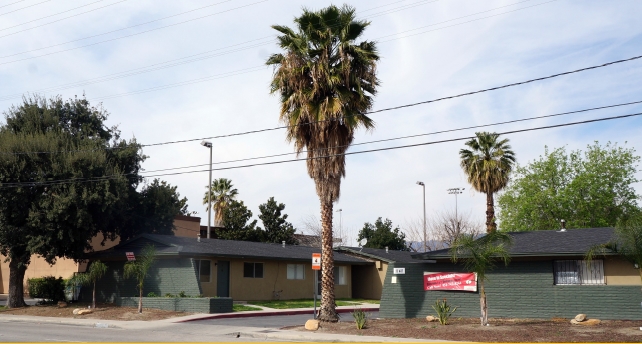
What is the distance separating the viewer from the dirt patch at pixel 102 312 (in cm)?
2686

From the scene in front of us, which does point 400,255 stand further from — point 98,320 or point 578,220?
point 98,320

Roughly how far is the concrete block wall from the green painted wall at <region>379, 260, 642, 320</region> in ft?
23.8

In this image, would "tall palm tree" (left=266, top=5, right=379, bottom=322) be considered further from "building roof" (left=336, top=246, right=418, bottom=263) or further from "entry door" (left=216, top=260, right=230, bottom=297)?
"building roof" (left=336, top=246, right=418, bottom=263)

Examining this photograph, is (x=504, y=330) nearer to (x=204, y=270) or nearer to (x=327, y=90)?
(x=327, y=90)

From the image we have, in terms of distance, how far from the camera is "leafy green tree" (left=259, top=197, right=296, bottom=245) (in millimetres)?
54281

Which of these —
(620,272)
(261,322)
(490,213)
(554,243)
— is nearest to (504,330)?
(620,272)

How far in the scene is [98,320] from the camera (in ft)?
84.7

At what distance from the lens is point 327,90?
2311 cm

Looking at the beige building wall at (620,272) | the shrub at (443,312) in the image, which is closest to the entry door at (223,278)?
the shrub at (443,312)

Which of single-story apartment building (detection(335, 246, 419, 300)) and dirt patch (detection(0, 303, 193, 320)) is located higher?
single-story apartment building (detection(335, 246, 419, 300))

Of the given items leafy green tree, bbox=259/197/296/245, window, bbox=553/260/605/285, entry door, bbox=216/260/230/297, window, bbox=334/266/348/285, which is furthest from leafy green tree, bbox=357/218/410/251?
window, bbox=553/260/605/285

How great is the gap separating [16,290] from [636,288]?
27844 mm

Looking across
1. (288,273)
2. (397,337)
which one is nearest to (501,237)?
(397,337)

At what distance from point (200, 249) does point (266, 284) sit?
20.0 ft
